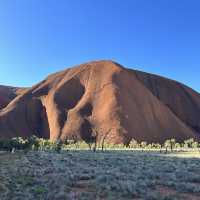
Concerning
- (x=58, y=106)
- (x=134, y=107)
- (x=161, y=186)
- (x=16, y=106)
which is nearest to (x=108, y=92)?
(x=134, y=107)

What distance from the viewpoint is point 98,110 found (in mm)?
89688

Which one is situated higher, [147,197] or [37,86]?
[37,86]

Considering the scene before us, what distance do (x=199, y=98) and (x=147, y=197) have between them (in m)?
113

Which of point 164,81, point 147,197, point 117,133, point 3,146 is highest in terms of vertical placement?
point 164,81

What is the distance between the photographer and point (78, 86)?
10244cm

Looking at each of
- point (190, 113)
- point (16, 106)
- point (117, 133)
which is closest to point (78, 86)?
point (16, 106)

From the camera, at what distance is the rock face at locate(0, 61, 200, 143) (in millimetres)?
84562

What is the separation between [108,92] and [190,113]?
32204 millimetres

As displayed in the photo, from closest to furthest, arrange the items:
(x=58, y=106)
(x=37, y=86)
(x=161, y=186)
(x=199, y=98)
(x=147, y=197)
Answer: (x=147, y=197) < (x=161, y=186) < (x=58, y=106) < (x=37, y=86) < (x=199, y=98)

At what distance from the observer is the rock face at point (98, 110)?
84562 mm

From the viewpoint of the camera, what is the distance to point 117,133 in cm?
7925

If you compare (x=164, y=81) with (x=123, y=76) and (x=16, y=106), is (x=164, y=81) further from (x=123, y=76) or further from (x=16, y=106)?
(x=16, y=106)

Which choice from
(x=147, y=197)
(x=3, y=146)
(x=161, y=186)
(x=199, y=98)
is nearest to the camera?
(x=147, y=197)

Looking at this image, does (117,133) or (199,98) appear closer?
(117,133)
